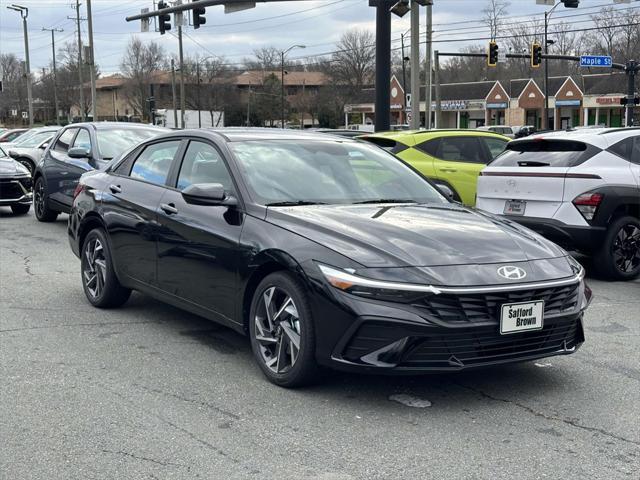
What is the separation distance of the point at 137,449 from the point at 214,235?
1.82 m

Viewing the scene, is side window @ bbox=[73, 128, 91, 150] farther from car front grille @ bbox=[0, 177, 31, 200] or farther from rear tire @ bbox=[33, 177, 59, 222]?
car front grille @ bbox=[0, 177, 31, 200]

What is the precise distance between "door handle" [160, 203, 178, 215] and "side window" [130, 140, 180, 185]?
0.97ft

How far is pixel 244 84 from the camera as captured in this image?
394ft

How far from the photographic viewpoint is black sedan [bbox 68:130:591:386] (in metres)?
4.30

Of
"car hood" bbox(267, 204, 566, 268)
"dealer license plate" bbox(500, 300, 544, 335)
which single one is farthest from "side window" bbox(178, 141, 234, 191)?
"dealer license plate" bbox(500, 300, 544, 335)

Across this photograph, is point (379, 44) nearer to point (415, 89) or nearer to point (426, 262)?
point (415, 89)

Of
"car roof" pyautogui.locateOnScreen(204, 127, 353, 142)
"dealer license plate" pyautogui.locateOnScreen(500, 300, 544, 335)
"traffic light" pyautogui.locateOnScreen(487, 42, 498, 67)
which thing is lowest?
"dealer license plate" pyautogui.locateOnScreen(500, 300, 544, 335)

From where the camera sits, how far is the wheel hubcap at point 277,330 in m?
4.70

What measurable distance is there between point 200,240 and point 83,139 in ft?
26.5

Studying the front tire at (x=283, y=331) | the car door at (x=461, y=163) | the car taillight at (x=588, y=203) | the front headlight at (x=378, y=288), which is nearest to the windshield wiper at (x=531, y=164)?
the car taillight at (x=588, y=203)

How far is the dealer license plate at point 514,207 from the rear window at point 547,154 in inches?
16.5

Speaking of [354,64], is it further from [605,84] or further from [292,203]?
[292,203]

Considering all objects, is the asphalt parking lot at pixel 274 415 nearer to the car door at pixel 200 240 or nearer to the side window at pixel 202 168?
the car door at pixel 200 240

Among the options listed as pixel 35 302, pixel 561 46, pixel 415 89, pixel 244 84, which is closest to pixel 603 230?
pixel 35 302
